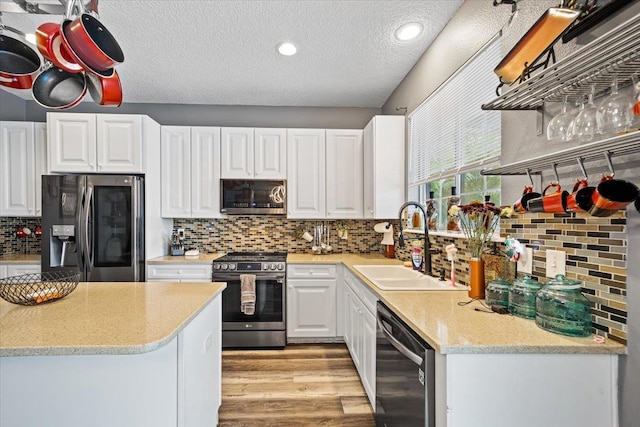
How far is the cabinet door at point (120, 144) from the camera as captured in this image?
10.5 feet

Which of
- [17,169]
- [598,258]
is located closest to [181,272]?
[17,169]

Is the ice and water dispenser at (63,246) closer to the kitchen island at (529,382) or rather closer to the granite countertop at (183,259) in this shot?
the granite countertop at (183,259)

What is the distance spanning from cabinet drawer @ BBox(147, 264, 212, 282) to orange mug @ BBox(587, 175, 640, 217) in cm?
299

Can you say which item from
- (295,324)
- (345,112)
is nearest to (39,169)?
(295,324)

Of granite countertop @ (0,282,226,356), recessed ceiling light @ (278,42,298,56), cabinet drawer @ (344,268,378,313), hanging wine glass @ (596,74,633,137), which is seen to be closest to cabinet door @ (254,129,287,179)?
recessed ceiling light @ (278,42,298,56)

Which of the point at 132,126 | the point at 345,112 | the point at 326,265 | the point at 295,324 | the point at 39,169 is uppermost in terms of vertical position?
the point at 345,112

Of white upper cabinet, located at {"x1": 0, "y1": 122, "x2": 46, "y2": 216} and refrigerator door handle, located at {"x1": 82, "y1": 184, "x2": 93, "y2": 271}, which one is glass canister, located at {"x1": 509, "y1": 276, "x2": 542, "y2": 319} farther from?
white upper cabinet, located at {"x1": 0, "y1": 122, "x2": 46, "y2": 216}

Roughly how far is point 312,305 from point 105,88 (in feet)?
8.21

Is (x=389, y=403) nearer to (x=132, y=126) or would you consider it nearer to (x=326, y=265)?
(x=326, y=265)

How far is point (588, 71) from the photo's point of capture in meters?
1.02

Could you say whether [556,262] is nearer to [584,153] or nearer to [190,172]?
[584,153]

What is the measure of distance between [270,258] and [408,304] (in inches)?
79.9

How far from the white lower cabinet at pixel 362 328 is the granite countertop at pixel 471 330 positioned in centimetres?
43

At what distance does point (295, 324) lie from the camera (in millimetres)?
3312
